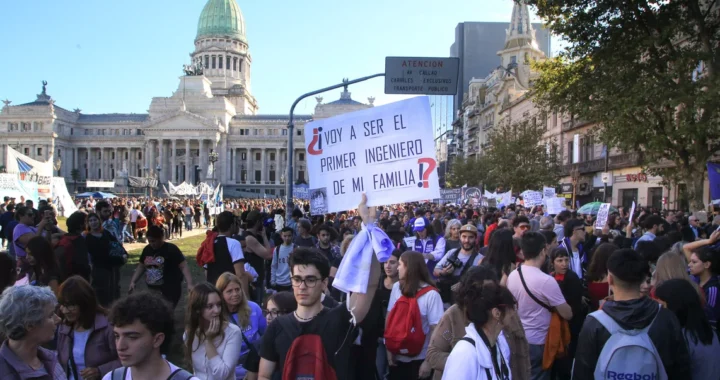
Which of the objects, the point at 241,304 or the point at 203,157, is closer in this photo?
the point at 241,304

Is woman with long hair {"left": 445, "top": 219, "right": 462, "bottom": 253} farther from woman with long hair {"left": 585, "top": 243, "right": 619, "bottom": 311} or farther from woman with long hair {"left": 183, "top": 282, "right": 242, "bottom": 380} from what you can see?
woman with long hair {"left": 183, "top": 282, "right": 242, "bottom": 380}

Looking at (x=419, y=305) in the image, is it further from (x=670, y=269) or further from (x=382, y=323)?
(x=670, y=269)

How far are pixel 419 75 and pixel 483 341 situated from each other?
386 inches

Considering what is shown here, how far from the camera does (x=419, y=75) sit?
1236 cm

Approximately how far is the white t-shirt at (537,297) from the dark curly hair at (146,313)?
→ 3.04m

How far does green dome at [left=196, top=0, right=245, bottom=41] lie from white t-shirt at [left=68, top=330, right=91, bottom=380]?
118m

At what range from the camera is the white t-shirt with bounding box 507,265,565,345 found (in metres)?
4.73

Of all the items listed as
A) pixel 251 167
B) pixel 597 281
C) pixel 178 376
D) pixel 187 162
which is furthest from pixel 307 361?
pixel 251 167

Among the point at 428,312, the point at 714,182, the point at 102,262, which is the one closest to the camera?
the point at 428,312

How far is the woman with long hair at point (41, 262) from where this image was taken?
5.50 meters

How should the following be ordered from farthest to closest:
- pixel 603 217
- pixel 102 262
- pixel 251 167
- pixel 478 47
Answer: pixel 251 167, pixel 478 47, pixel 603 217, pixel 102 262

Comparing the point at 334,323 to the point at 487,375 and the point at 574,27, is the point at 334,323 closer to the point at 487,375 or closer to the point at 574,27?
the point at 487,375

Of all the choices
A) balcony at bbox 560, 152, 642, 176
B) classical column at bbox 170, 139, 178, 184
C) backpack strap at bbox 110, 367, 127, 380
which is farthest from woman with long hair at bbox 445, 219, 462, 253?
classical column at bbox 170, 139, 178, 184

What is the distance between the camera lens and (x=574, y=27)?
19203mm
